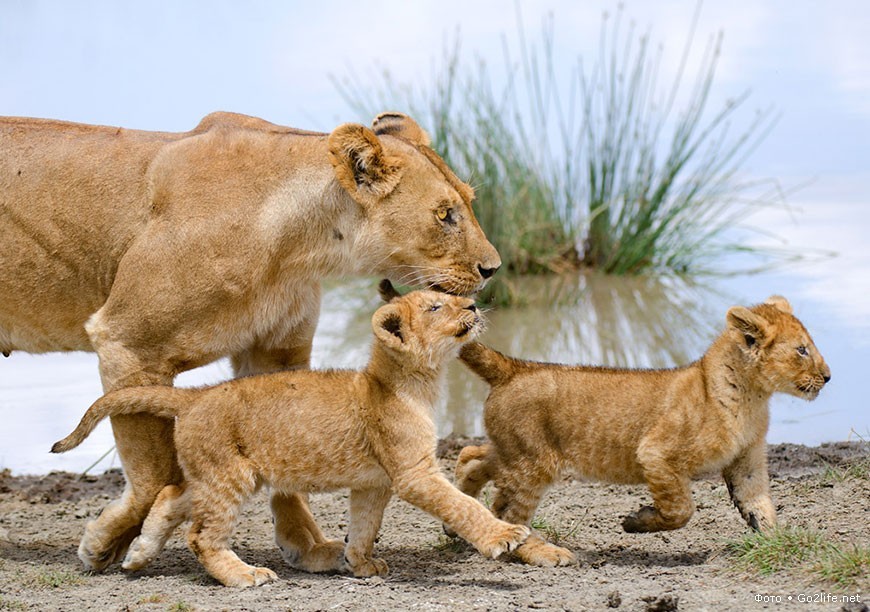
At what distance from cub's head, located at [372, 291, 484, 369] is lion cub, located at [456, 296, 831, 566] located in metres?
0.51

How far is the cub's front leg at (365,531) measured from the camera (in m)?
6.52

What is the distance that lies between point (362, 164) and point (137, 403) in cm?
167

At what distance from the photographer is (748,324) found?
22.0ft

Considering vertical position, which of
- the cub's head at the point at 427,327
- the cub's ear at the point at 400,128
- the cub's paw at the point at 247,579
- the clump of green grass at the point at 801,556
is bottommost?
the clump of green grass at the point at 801,556

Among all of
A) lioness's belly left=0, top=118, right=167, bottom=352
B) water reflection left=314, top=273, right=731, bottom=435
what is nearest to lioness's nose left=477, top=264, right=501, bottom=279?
lioness's belly left=0, top=118, right=167, bottom=352

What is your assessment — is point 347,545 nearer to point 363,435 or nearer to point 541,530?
point 363,435

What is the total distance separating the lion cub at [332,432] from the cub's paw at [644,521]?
44.3 inches

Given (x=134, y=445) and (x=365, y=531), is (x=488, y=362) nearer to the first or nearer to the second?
(x=365, y=531)

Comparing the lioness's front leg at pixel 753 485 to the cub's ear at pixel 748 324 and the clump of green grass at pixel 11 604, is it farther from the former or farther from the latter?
the clump of green grass at pixel 11 604

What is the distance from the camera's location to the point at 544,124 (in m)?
16.0

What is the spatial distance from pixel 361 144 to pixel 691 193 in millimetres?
10151

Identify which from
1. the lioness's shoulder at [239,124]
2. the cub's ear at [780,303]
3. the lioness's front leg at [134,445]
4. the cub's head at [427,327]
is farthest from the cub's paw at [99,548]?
the cub's ear at [780,303]

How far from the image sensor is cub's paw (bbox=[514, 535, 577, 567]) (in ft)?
21.4

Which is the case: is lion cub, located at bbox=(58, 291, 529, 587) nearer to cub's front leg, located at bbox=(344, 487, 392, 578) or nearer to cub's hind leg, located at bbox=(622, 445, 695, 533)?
cub's front leg, located at bbox=(344, 487, 392, 578)
